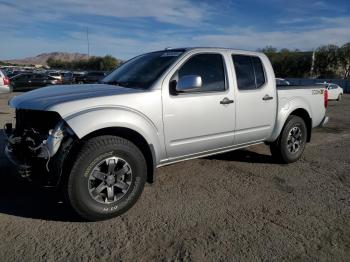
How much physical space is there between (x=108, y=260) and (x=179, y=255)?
61cm

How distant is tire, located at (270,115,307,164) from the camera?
570 cm

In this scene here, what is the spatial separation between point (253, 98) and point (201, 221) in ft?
7.05

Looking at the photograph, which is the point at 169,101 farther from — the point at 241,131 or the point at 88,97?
the point at 241,131

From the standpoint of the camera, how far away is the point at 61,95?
3805 millimetres

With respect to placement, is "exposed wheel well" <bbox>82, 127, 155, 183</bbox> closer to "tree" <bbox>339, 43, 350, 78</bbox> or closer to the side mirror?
the side mirror

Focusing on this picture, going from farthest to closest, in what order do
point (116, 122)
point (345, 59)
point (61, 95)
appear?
point (345, 59), point (61, 95), point (116, 122)

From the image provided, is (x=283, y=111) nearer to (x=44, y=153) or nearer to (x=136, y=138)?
(x=136, y=138)

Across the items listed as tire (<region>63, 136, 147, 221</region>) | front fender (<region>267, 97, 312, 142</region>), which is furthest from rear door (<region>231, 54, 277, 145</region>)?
tire (<region>63, 136, 147, 221</region>)

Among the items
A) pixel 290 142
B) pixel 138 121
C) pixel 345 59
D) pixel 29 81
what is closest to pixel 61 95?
pixel 138 121

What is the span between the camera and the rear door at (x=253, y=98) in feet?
16.3

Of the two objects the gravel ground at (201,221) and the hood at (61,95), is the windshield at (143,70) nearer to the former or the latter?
the hood at (61,95)

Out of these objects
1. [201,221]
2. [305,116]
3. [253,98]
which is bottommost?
[201,221]

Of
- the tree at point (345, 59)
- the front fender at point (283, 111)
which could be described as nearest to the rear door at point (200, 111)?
the front fender at point (283, 111)

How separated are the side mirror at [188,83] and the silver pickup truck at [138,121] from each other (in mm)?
12
